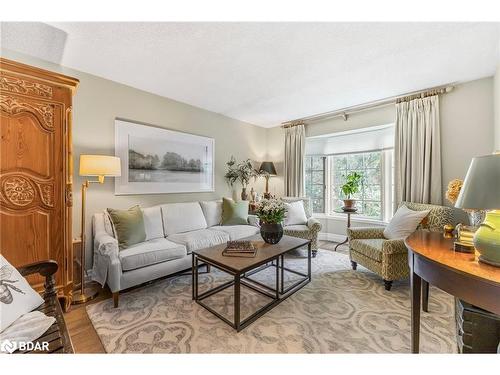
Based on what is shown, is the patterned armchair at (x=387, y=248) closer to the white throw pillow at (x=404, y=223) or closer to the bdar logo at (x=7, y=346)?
the white throw pillow at (x=404, y=223)

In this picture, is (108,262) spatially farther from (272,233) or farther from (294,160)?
(294,160)

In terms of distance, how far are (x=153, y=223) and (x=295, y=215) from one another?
2235 mm

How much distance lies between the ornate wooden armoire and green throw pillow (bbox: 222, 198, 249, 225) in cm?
206

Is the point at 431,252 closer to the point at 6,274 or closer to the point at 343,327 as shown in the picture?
the point at 343,327

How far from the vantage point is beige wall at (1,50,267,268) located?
257 cm

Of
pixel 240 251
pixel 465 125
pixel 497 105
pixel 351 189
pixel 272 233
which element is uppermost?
pixel 497 105

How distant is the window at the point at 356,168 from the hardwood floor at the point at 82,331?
3.98 metres

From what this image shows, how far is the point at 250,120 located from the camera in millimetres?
4566

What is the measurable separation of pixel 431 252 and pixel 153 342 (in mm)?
1917

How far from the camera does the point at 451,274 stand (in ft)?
3.26

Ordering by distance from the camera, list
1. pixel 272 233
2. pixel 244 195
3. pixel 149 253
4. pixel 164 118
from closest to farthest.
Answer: pixel 149 253 < pixel 272 233 < pixel 164 118 < pixel 244 195

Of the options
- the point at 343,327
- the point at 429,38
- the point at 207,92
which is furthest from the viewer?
the point at 207,92

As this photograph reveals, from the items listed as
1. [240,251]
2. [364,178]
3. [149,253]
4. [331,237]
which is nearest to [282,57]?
[240,251]
